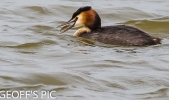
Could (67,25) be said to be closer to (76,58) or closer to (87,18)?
(87,18)

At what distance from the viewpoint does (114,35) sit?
12.9 meters

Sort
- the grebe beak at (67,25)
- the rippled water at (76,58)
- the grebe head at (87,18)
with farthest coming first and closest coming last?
the grebe beak at (67,25), the grebe head at (87,18), the rippled water at (76,58)

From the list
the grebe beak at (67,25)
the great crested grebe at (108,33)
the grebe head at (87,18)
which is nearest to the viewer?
the great crested grebe at (108,33)

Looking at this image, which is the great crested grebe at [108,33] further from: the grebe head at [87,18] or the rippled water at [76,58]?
the rippled water at [76,58]

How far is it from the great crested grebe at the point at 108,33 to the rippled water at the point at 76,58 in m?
0.14

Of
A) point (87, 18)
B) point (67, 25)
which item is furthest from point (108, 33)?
point (67, 25)

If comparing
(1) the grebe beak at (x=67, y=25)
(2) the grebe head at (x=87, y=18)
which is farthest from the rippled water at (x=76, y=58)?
(2) the grebe head at (x=87, y=18)

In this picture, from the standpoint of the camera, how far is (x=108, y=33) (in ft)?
42.4

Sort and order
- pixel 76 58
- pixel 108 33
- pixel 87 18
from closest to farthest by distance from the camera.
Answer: pixel 76 58
pixel 108 33
pixel 87 18

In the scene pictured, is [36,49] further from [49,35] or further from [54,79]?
[54,79]

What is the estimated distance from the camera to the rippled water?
31.2 feet

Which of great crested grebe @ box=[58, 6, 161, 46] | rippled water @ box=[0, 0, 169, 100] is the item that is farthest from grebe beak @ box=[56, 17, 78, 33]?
rippled water @ box=[0, 0, 169, 100]

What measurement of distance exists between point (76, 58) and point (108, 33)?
1.58 m

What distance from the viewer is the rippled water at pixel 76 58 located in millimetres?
9500
